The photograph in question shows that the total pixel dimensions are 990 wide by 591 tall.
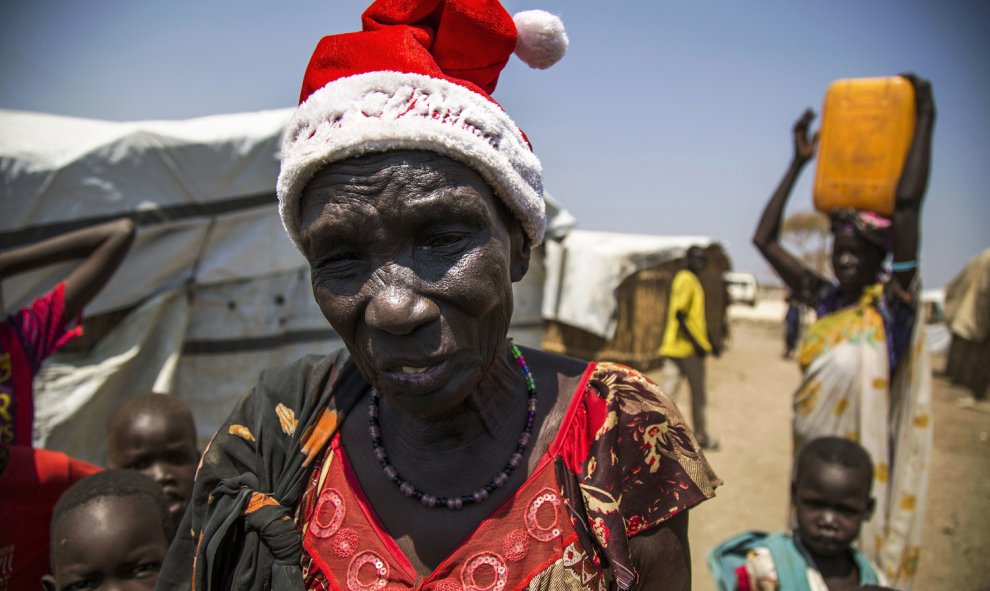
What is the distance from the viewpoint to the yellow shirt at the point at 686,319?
21.8 ft

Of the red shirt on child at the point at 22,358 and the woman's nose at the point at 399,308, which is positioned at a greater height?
the woman's nose at the point at 399,308

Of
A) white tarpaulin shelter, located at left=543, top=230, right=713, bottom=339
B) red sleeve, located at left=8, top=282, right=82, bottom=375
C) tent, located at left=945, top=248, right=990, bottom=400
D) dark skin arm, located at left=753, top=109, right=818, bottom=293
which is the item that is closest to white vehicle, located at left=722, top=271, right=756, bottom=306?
tent, located at left=945, top=248, right=990, bottom=400

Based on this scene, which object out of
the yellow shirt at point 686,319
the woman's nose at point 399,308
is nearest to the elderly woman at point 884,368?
the woman's nose at point 399,308

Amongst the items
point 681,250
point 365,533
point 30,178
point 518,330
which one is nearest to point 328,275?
point 365,533

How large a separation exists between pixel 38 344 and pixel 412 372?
1.96 metres

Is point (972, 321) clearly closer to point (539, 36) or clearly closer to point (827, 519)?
point (827, 519)

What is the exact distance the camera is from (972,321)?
1077 centimetres

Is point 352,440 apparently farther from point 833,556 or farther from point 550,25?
point 833,556

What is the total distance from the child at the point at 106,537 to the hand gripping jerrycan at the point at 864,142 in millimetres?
3393

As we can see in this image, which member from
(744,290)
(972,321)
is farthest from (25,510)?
(744,290)

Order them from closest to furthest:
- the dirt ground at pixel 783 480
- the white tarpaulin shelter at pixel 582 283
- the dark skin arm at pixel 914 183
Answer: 1. the dark skin arm at pixel 914 183
2. the dirt ground at pixel 783 480
3. the white tarpaulin shelter at pixel 582 283

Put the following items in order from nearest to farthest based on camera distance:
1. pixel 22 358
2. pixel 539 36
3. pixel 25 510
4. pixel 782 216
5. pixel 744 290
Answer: pixel 539 36 → pixel 25 510 → pixel 22 358 → pixel 782 216 → pixel 744 290

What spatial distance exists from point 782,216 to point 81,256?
363 cm

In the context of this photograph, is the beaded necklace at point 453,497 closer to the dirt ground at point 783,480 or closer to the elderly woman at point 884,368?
the elderly woman at point 884,368
